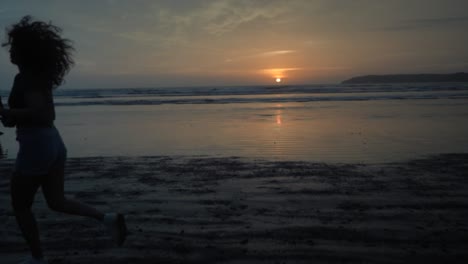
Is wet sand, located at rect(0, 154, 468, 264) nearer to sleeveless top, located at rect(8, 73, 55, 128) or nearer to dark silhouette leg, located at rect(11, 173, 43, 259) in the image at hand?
dark silhouette leg, located at rect(11, 173, 43, 259)

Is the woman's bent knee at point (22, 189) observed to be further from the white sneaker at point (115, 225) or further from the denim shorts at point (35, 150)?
the white sneaker at point (115, 225)

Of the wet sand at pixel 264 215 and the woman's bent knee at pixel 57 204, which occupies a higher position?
the woman's bent knee at pixel 57 204

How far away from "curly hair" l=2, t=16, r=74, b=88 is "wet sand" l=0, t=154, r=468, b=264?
165cm

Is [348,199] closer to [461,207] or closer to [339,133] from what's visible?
[461,207]

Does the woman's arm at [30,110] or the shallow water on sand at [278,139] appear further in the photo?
the shallow water on sand at [278,139]

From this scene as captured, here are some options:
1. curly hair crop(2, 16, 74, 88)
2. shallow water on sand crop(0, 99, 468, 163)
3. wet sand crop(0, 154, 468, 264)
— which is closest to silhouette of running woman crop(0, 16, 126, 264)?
curly hair crop(2, 16, 74, 88)

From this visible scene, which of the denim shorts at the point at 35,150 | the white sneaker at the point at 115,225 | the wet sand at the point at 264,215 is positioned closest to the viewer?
the denim shorts at the point at 35,150

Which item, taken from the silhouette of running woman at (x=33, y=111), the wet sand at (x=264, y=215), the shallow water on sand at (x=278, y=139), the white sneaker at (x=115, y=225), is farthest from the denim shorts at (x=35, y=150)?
the shallow water on sand at (x=278, y=139)

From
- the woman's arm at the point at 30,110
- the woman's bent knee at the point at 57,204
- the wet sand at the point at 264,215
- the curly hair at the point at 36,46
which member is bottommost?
the wet sand at the point at 264,215

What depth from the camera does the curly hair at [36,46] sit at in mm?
3191

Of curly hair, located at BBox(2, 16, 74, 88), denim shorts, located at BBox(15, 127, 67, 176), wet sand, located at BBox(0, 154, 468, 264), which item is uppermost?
curly hair, located at BBox(2, 16, 74, 88)

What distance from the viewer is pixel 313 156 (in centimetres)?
904

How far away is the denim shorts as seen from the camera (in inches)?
124

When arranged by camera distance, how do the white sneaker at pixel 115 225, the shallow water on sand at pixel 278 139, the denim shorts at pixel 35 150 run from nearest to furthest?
the denim shorts at pixel 35 150
the white sneaker at pixel 115 225
the shallow water on sand at pixel 278 139
